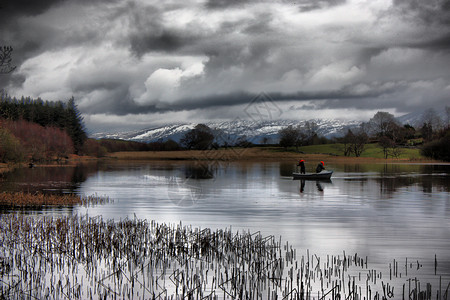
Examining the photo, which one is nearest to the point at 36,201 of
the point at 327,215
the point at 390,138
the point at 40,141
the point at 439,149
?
the point at 327,215

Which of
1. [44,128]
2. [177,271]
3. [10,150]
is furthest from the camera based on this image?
[44,128]

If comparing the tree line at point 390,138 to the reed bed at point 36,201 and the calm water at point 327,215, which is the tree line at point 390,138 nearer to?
the calm water at point 327,215

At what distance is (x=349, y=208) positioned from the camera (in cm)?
3734

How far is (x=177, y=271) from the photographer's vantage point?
15500 millimetres

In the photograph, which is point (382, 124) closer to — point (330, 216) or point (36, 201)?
point (330, 216)

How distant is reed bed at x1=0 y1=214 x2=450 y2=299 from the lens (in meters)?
13.3

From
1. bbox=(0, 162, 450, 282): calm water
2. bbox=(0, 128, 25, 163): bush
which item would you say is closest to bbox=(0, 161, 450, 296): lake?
bbox=(0, 162, 450, 282): calm water

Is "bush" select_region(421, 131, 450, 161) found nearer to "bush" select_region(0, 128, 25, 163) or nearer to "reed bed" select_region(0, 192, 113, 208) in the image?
"bush" select_region(0, 128, 25, 163)

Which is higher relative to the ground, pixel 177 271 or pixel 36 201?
pixel 36 201

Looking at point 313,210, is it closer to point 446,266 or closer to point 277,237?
point 277,237

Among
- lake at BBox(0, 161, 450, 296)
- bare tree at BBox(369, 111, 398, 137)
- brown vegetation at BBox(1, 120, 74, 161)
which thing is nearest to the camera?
lake at BBox(0, 161, 450, 296)

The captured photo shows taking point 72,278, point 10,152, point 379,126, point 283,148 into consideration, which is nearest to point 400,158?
point 379,126

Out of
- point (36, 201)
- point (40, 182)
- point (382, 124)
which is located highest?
point (382, 124)

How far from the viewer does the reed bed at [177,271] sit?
13.3 m
